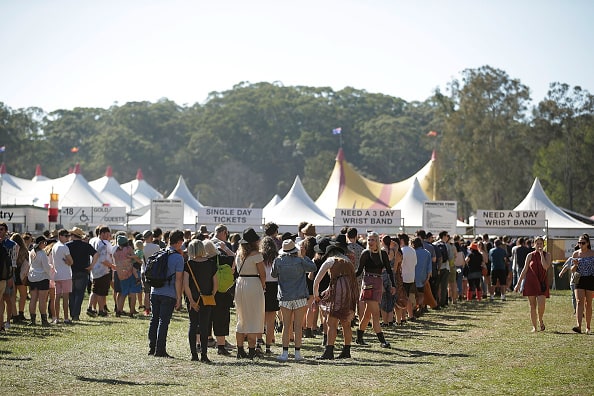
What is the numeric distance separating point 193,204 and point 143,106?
8636 cm

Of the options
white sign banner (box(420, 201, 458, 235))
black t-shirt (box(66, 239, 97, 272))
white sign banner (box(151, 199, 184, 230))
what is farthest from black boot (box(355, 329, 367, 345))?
white sign banner (box(420, 201, 458, 235))

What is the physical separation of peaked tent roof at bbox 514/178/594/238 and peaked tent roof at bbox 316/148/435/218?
11.6m

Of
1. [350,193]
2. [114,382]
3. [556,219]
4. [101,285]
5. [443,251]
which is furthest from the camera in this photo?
[350,193]

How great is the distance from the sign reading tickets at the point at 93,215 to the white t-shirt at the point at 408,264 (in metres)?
19.4

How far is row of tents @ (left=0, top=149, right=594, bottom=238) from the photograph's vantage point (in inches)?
1629

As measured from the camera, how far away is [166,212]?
104 feet

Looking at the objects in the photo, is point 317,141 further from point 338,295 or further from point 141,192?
point 338,295

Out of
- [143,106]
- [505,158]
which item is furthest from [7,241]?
[143,106]

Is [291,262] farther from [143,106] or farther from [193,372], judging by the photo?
[143,106]

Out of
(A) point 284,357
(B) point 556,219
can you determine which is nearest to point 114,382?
(A) point 284,357

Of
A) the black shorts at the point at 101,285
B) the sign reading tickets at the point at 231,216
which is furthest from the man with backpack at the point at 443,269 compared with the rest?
the sign reading tickets at the point at 231,216

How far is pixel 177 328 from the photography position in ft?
58.4

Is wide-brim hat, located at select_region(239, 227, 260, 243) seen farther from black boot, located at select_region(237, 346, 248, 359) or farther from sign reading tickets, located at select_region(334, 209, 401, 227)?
sign reading tickets, located at select_region(334, 209, 401, 227)

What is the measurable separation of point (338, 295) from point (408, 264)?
619 cm
